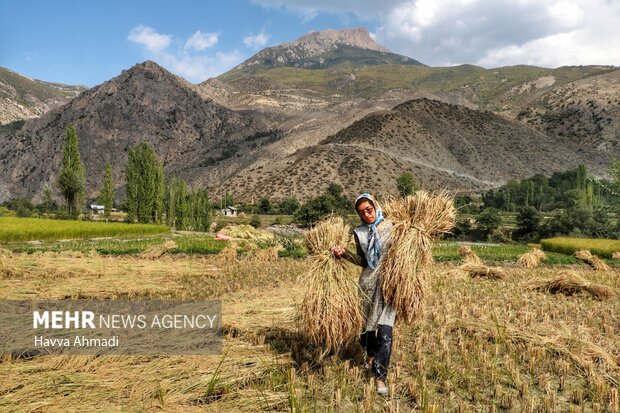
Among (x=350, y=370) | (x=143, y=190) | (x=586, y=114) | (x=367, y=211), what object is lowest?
(x=350, y=370)

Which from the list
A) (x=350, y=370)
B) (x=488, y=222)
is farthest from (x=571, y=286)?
(x=488, y=222)

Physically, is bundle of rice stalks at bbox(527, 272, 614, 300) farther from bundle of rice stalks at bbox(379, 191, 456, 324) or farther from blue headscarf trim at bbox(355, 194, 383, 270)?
blue headscarf trim at bbox(355, 194, 383, 270)

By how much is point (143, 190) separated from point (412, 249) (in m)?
44.1

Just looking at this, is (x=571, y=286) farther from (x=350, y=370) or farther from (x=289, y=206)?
(x=289, y=206)

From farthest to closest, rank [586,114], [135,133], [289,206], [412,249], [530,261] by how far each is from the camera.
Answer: [135,133] < [586,114] < [289,206] < [530,261] < [412,249]

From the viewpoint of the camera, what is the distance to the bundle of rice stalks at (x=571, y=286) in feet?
33.3

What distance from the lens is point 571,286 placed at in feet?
34.5

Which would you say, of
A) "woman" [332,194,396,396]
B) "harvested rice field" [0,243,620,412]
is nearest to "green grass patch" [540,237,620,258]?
"harvested rice field" [0,243,620,412]

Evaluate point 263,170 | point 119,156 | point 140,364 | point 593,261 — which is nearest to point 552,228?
point 593,261

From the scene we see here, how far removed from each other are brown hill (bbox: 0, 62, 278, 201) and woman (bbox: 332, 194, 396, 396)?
99807mm

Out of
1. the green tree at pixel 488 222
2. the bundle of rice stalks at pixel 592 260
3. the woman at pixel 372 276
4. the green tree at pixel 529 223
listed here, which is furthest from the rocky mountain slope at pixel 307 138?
the woman at pixel 372 276

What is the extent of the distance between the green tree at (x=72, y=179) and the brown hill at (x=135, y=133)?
5739 centimetres

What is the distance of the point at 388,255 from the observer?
5000 mm

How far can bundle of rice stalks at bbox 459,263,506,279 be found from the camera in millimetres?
13664
